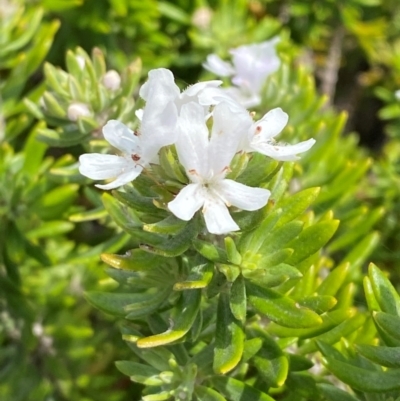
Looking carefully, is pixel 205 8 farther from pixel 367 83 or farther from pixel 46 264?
pixel 46 264

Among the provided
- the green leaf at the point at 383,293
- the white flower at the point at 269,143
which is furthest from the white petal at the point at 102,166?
the green leaf at the point at 383,293

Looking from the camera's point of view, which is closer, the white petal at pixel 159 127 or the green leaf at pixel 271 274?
the white petal at pixel 159 127

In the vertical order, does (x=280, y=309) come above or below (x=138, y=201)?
below

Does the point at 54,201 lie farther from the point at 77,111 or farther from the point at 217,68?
the point at 217,68

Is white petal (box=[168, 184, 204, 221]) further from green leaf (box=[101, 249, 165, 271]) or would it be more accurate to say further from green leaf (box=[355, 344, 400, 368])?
green leaf (box=[355, 344, 400, 368])

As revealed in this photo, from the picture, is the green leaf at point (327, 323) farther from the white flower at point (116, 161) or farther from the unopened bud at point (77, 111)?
the unopened bud at point (77, 111)

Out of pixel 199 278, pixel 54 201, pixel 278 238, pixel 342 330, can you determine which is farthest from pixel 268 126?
pixel 54 201

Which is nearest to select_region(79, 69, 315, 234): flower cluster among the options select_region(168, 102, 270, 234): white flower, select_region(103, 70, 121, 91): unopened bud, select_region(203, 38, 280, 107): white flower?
select_region(168, 102, 270, 234): white flower
